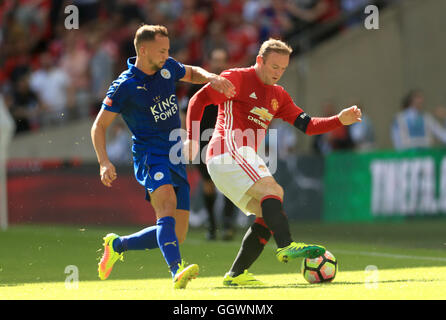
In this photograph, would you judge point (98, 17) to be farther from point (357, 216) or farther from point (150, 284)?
point (150, 284)

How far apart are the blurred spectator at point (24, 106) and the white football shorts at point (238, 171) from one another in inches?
515

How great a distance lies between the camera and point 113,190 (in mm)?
15961

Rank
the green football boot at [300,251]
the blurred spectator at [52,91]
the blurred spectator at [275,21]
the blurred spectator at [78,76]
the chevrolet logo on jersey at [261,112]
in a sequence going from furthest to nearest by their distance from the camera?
1. the blurred spectator at [52,91]
2. the blurred spectator at [78,76]
3. the blurred spectator at [275,21]
4. the chevrolet logo on jersey at [261,112]
5. the green football boot at [300,251]

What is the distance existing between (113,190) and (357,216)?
4.27 metres

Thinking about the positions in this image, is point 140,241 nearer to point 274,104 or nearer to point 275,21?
point 274,104

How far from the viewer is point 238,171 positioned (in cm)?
739

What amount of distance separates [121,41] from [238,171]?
39.9 ft

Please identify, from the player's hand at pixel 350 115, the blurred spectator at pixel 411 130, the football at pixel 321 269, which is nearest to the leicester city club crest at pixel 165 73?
the player's hand at pixel 350 115

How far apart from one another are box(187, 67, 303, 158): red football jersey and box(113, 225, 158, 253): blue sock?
813mm

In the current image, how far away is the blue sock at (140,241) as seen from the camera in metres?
7.58

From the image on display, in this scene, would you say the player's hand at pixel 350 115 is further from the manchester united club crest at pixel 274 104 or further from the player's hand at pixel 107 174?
the player's hand at pixel 107 174

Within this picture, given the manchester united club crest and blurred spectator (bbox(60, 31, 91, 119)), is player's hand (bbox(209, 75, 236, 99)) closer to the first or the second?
the manchester united club crest

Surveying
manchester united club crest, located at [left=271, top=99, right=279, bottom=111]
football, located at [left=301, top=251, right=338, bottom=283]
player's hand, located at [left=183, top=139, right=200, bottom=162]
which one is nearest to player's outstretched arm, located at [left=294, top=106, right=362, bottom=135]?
manchester united club crest, located at [left=271, top=99, right=279, bottom=111]

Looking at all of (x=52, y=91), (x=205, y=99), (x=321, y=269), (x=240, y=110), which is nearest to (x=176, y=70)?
(x=205, y=99)
